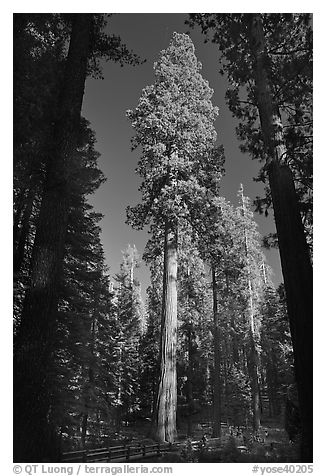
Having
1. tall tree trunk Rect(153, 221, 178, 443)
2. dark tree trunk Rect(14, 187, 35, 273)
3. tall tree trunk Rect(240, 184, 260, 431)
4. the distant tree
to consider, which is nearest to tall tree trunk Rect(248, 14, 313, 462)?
dark tree trunk Rect(14, 187, 35, 273)

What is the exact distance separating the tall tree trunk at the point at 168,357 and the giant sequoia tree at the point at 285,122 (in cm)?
406

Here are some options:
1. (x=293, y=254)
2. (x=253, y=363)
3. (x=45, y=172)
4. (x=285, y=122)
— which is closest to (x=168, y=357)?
(x=293, y=254)

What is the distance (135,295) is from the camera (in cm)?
3177

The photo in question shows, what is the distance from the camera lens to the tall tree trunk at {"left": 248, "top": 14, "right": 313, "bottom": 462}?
4.04 metres

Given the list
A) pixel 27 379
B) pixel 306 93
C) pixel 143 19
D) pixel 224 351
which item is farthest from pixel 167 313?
pixel 224 351

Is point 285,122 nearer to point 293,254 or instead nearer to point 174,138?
point 293,254

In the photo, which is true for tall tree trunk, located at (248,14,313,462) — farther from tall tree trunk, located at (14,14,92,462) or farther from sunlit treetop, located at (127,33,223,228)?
sunlit treetop, located at (127,33,223,228)

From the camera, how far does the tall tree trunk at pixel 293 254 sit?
4043 millimetres

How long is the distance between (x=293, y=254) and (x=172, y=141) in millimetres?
7080

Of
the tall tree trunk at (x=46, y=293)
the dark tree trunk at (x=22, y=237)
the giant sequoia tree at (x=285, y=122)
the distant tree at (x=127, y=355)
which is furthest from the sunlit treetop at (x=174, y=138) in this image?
the distant tree at (x=127, y=355)

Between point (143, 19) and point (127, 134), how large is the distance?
13.3 ft

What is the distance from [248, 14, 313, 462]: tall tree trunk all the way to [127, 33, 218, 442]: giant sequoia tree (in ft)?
16.5

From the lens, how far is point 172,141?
10.6m
